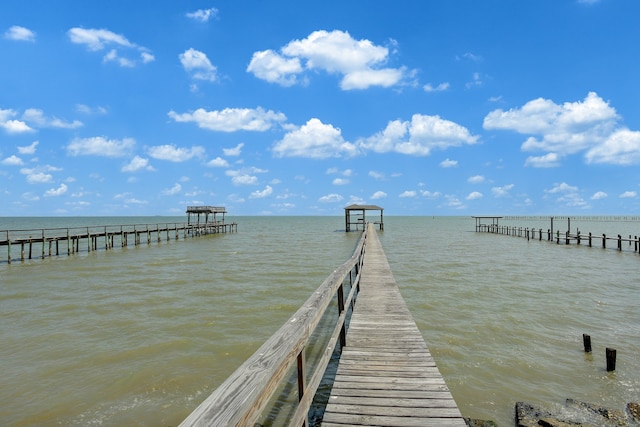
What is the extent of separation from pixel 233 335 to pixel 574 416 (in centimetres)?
612

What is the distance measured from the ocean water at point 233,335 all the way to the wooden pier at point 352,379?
1246 mm

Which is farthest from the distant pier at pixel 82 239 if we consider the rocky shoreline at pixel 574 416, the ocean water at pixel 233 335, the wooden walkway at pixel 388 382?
the rocky shoreline at pixel 574 416

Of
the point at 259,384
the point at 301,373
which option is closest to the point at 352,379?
the point at 301,373

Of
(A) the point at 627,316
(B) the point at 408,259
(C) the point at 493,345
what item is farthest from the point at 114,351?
(B) the point at 408,259

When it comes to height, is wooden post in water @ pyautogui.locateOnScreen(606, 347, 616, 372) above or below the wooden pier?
below

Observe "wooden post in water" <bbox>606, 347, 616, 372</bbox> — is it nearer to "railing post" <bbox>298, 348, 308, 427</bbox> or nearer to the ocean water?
the ocean water

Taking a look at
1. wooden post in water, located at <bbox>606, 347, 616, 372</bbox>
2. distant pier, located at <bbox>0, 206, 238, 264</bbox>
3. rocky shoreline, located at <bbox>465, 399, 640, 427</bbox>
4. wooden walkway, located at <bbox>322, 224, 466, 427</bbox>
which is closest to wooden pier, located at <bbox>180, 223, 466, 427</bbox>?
wooden walkway, located at <bbox>322, 224, 466, 427</bbox>

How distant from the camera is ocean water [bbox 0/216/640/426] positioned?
517 cm

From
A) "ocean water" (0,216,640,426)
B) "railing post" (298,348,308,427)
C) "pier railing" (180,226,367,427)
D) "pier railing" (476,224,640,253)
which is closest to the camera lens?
"pier railing" (180,226,367,427)

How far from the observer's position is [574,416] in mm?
4492

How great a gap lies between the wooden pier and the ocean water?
4.09 feet

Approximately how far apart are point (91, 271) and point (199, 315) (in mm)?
11476

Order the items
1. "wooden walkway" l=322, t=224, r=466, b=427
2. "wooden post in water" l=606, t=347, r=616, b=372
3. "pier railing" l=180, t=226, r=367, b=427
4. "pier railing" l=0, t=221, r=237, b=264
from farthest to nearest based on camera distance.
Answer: "pier railing" l=0, t=221, r=237, b=264, "wooden post in water" l=606, t=347, r=616, b=372, "wooden walkway" l=322, t=224, r=466, b=427, "pier railing" l=180, t=226, r=367, b=427

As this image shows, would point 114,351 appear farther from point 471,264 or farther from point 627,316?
point 471,264
